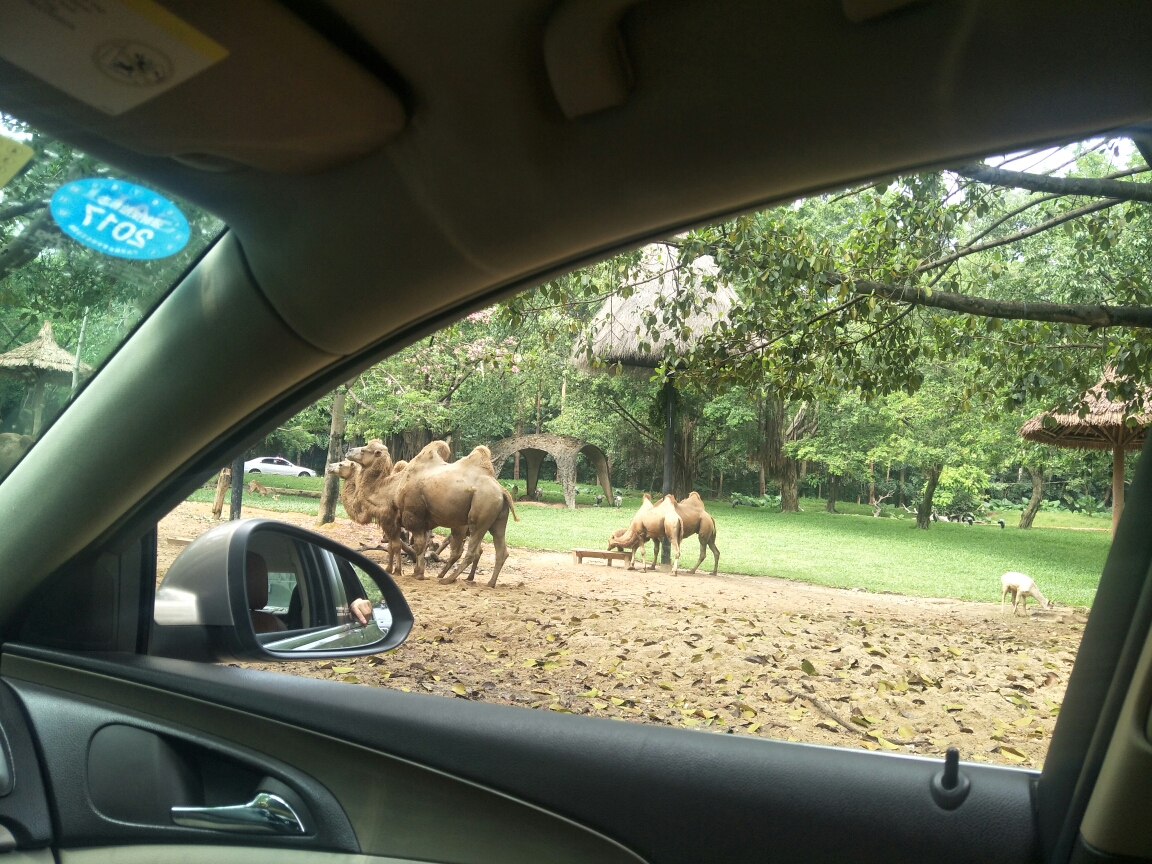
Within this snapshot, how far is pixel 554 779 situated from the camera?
1084 mm

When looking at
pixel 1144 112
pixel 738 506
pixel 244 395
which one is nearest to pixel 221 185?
pixel 244 395

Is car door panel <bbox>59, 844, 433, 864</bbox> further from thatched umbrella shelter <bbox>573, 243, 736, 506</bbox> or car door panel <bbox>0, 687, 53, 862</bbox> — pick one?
thatched umbrella shelter <bbox>573, 243, 736, 506</bbox>

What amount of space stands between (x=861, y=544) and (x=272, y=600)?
14.0ft

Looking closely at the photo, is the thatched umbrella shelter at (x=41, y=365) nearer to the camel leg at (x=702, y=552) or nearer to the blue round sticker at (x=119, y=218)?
the blue round sticker at (x=119, y=218)

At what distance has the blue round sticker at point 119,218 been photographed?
0.91 m

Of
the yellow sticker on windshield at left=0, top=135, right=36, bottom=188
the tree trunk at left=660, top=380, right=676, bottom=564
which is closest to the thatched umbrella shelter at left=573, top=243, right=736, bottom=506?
the tree trunk at left=660, top=380, right=676, bottom=564

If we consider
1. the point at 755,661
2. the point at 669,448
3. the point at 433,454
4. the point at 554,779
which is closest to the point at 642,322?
the point at 669,448

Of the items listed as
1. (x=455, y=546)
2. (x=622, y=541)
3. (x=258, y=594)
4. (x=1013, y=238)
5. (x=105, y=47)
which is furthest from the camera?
(x=622, y=541)

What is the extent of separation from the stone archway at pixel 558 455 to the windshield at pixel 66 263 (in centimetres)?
422

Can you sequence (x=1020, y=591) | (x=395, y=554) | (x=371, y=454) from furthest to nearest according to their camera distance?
(x=395, y=554), (x=371, y=454), (x=1020, y=591)

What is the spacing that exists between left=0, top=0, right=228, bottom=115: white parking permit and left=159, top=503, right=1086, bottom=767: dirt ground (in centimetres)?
105

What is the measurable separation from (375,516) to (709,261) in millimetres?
2609

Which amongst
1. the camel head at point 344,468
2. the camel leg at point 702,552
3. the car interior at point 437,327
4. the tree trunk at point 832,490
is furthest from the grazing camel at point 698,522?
the car interior at point 437,327

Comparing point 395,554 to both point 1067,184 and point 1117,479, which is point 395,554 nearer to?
Result: point 1117,479
